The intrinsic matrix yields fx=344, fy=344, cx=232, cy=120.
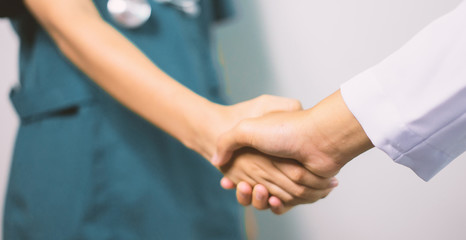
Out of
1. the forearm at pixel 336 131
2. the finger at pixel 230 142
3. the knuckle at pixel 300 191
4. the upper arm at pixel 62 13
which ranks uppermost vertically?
the upper arm at pixel 62 13

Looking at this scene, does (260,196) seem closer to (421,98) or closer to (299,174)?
(299,174)

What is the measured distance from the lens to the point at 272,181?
21.9 inches

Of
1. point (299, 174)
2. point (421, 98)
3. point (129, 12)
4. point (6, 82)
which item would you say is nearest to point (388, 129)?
point (421, 98)

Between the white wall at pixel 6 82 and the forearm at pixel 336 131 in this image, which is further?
the white wall at pixel 6 82

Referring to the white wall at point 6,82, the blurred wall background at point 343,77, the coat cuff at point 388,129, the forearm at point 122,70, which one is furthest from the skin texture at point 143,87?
the white wall at point 6,82

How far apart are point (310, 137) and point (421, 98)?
0.47ft

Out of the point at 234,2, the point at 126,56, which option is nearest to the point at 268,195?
the point at 126,56

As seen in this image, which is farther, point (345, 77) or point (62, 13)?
point (345, 77)

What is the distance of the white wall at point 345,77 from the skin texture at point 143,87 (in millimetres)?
282

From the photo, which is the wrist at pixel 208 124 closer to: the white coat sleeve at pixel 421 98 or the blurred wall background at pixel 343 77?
the white coat sleeve at pixel 421 98

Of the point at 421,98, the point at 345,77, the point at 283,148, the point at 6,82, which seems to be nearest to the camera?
the point at 421,98

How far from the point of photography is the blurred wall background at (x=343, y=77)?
2.30ft

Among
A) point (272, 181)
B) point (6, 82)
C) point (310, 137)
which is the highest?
point (310, 137)

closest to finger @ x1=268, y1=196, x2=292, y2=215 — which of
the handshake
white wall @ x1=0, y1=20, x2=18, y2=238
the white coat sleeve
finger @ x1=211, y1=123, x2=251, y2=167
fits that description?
the handshake
